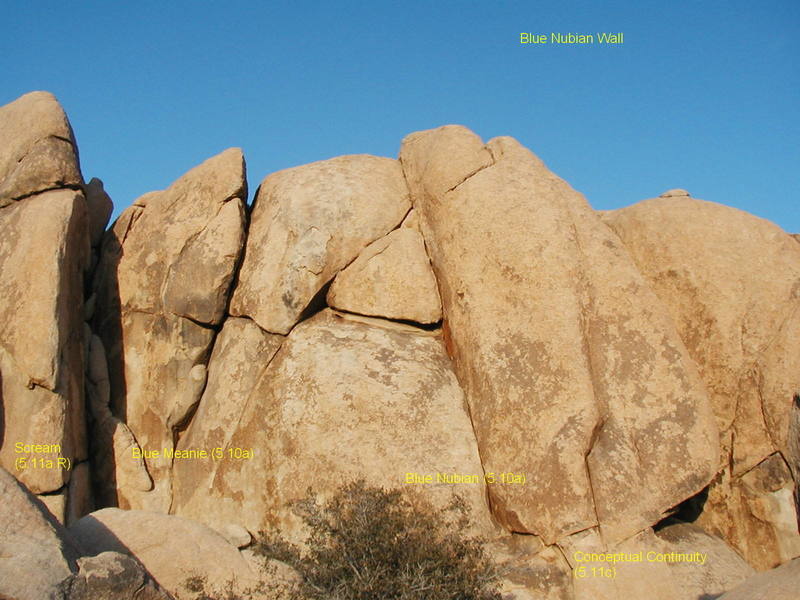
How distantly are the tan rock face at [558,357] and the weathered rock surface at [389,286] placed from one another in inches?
7.3

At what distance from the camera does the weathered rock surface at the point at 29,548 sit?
4.84 meters

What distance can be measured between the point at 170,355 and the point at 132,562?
427cm

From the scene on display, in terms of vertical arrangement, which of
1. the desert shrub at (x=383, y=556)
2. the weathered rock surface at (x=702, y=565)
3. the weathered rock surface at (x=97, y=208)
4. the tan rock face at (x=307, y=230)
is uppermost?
the weathered rock surface at (x=97, y=208)

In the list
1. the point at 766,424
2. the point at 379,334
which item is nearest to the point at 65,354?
the point at 379,334

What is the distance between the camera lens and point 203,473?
29.2 feet

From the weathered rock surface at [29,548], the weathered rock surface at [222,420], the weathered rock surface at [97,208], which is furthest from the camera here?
the weathered rock surface at [97,208]

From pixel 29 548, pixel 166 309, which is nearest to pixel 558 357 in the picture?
pixel 166 309

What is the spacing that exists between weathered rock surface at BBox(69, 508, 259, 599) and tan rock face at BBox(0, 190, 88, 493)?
1.61m

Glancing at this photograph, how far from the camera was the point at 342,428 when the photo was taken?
8211 mm

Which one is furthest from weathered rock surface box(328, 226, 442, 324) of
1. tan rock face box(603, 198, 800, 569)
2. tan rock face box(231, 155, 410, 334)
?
tan rock face box(603, 198, 800, 569)

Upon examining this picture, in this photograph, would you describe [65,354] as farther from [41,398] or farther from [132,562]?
[132,562]

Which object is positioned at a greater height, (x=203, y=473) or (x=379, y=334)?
(x=379, y=334)

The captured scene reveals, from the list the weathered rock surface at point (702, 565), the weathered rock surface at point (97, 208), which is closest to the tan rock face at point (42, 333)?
the weathered rock surface at point (97, 208)

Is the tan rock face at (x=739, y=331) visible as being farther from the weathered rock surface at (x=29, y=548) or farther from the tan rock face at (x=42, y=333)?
the tan rock face at (x=42, y=333)
